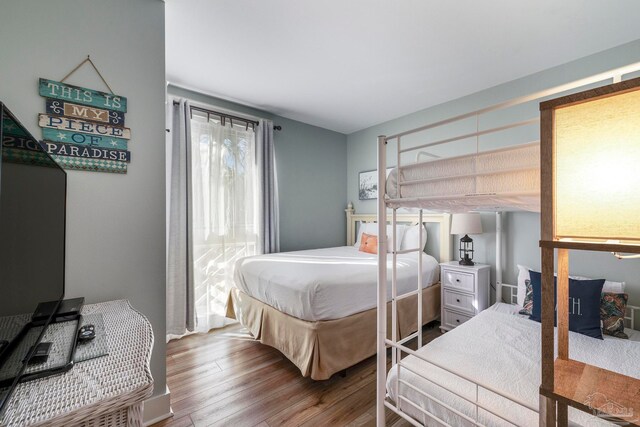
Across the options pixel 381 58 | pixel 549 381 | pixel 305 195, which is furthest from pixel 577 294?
pixel 305 195

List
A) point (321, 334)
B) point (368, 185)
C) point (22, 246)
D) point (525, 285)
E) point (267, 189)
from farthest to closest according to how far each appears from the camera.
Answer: point (368, 185), point (267, 189), point (525, 285), point (321, 334), point (22, 246)

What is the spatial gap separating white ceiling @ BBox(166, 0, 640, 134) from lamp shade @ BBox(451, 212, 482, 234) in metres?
1.38

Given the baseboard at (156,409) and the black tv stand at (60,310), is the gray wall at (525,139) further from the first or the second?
the black tv stand at (60,310)

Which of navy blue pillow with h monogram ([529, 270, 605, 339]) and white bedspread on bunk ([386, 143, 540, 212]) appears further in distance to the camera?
navy blue pillow with h monogram ([529, 270, 605, 339])

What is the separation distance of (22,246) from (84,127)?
100 cm

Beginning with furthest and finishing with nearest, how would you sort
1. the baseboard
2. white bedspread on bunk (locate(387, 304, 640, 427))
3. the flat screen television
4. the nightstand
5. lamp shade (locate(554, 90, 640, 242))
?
the nightstand → the baseboard → white bedspread on bunk (locate(387, 304, 640, 427)) → the flat screen television → lamp shade (locate(554, 90, 640, 242))

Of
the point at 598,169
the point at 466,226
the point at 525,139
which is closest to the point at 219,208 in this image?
the point at 466,226

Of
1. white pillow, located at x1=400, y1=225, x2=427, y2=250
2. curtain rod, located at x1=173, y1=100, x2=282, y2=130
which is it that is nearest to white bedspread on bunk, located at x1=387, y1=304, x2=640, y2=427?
white pillow, located at x1=400, y1=225, x2=427, y2=250

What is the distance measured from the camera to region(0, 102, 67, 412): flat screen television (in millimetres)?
681

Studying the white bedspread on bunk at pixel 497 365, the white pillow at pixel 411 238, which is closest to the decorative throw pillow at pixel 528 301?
the white bedspread on bunk at pixel 497 365

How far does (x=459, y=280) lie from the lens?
2.70 m

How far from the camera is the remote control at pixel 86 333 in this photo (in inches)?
37.3

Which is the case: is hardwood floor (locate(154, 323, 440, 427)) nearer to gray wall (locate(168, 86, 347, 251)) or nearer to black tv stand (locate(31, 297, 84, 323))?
black tv stand (locate(31, 297, 84, 323))

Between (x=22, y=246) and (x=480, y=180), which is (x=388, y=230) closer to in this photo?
(x=480, y=180)
